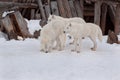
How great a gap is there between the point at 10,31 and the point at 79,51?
3.73 meters

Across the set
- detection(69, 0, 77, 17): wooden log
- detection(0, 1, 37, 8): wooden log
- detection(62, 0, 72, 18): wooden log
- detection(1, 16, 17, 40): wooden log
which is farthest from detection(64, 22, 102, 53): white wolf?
detection(0, 1, 37, 8): wooden log

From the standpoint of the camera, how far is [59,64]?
7.98 metres

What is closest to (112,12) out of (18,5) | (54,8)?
(54,8)

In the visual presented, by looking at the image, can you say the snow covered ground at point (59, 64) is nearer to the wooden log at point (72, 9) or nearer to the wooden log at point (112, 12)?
the wooden log at point (72, 9)

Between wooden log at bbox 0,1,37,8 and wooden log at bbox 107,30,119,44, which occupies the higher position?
wooden log at bbox 0,1,37,8

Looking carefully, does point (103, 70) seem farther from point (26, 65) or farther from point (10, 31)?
point (10, 31)

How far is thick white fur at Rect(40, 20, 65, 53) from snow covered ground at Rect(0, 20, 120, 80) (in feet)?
0.77

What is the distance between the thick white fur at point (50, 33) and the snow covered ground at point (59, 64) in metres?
0.23

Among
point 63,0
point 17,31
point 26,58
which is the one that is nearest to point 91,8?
point 63,0

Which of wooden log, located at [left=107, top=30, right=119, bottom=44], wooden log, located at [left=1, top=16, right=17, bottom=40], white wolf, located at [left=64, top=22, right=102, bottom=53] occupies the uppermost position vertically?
white wolf, located at [left=64, top=22, right=102, bottom=53]

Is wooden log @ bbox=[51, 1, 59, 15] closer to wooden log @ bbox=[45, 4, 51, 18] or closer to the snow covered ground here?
wooden log @ bbox=[45, 4, 51, 18]

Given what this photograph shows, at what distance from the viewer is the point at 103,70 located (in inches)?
301

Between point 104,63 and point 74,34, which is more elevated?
point 74,34

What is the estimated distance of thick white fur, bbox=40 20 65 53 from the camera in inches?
354
